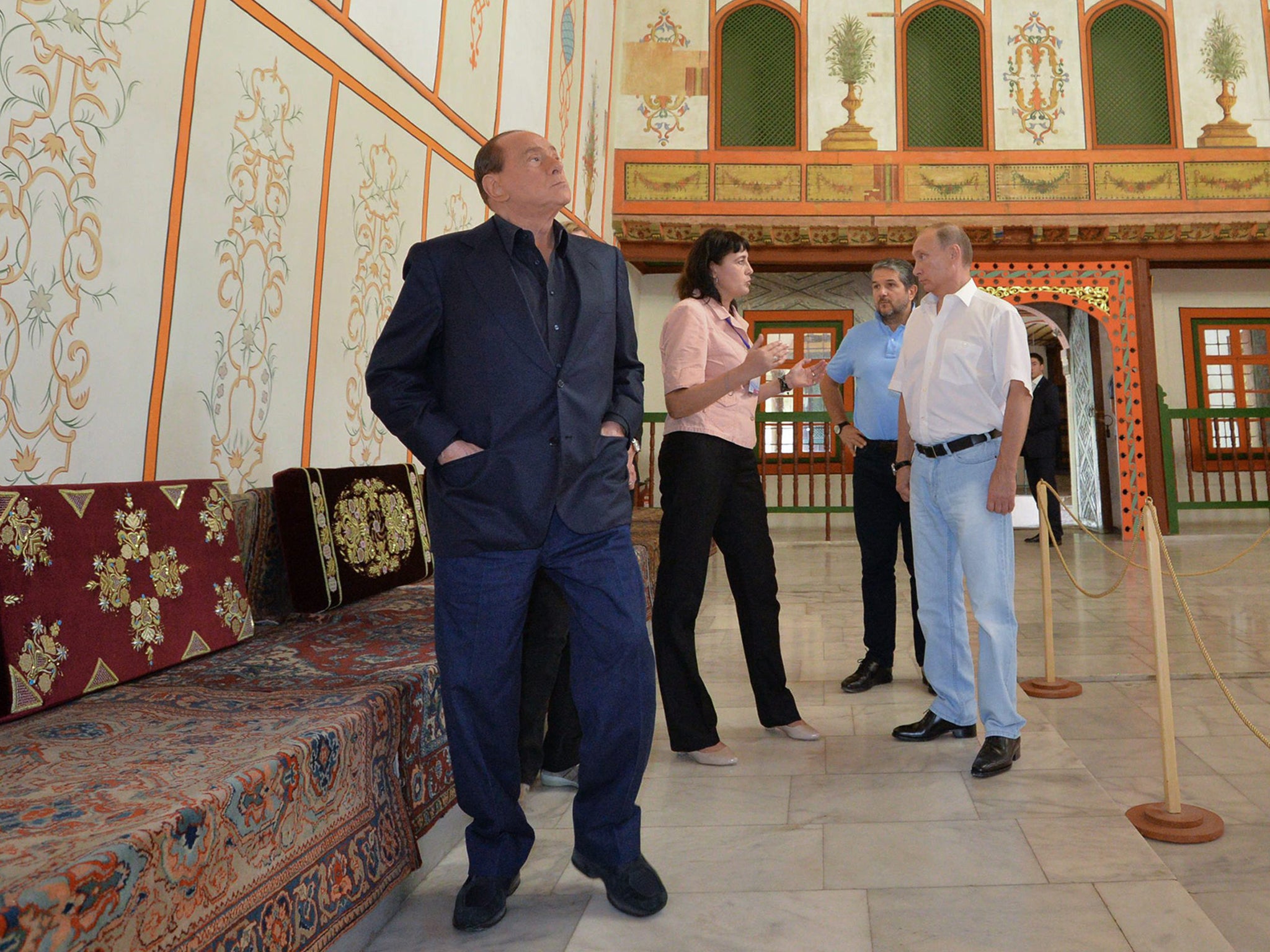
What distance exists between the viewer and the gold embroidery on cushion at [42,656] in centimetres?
174

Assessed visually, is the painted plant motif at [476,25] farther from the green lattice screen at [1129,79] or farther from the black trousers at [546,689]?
the green lattice screen at [1129,79]

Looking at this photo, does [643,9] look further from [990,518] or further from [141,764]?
[141,764]

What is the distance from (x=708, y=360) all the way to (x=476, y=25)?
308 cm

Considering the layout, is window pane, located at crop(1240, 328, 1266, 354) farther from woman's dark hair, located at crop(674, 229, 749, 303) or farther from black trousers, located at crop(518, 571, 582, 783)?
black trousers, located at crop(518, 571, 582, 783)

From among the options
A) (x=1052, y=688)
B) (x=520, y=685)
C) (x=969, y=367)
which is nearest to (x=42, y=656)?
(x=520, y=685)

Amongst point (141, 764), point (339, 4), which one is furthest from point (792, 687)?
point (339, 4)

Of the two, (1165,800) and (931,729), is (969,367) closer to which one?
(931,729)

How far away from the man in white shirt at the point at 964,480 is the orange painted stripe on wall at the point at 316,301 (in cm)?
195

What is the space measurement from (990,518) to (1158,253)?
846 centimetres

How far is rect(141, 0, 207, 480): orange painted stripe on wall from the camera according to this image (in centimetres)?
249

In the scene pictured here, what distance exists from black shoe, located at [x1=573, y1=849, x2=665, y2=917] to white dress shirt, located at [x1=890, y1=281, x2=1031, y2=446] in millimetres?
1460

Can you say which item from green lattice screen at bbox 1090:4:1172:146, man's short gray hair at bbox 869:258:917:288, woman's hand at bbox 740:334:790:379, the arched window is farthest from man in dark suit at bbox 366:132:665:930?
green lattice screen at bbox 1090:4:1172:146

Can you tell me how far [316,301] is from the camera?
10.9 ft

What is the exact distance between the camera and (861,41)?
9484 millimetres
